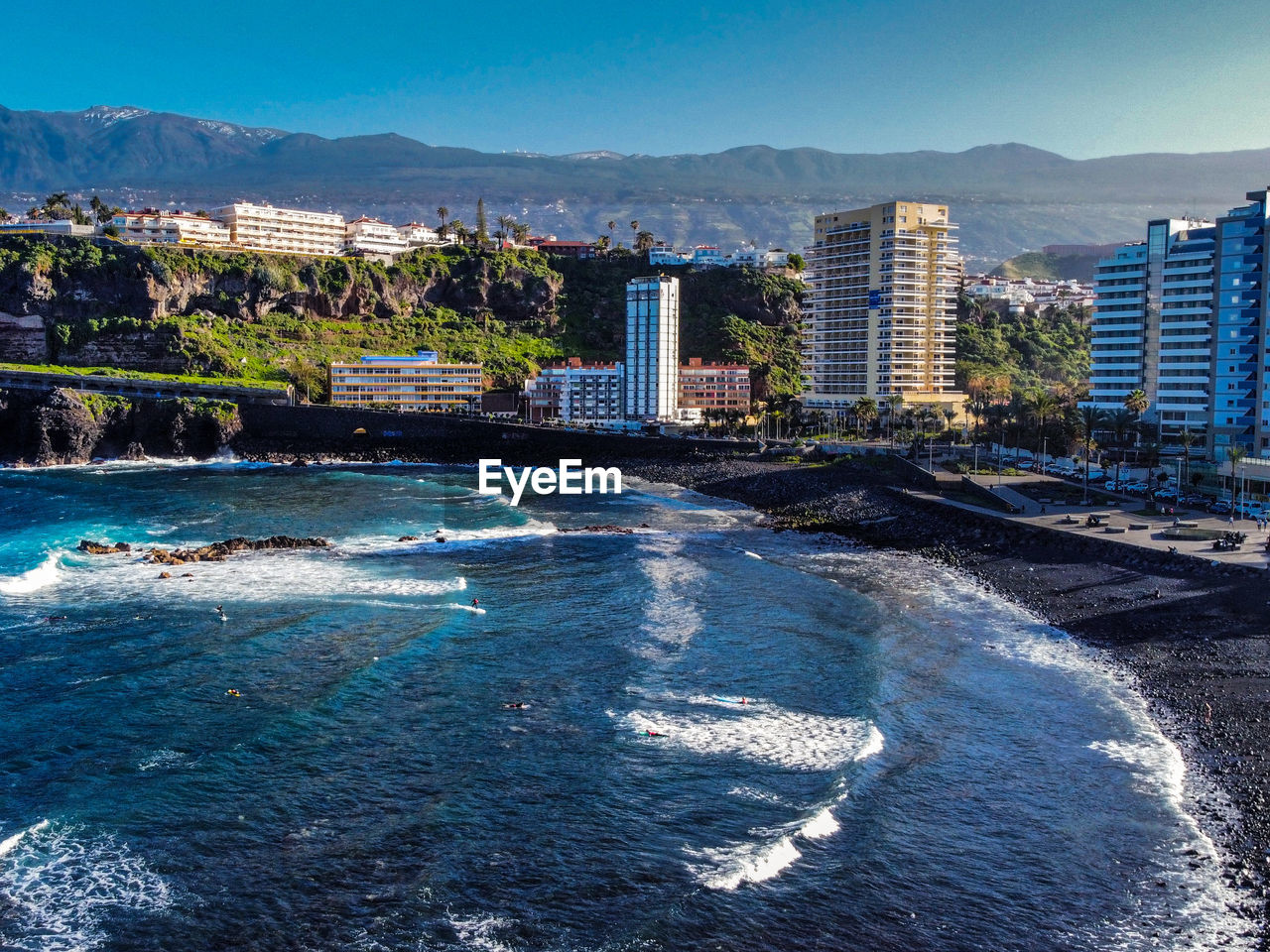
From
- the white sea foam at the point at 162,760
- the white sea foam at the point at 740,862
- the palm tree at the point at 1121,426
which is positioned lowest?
the white sea foam at the point at 740,862

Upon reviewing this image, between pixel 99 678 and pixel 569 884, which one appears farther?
pixel 99 678

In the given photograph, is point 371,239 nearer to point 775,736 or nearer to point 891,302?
point 891,302

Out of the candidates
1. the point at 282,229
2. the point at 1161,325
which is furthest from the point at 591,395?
the point at 282,229

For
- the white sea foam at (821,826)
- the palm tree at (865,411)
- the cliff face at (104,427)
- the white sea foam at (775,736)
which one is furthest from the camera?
the palm tree at (865,411)

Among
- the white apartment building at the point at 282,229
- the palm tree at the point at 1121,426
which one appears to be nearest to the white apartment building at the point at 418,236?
the white apartment building at the point at 282,229

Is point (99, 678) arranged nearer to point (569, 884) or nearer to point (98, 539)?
point (569, 884)

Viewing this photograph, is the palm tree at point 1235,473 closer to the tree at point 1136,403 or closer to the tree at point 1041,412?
the tree at point 1041,412

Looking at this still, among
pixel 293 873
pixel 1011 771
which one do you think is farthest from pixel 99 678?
pixel 1011 771
